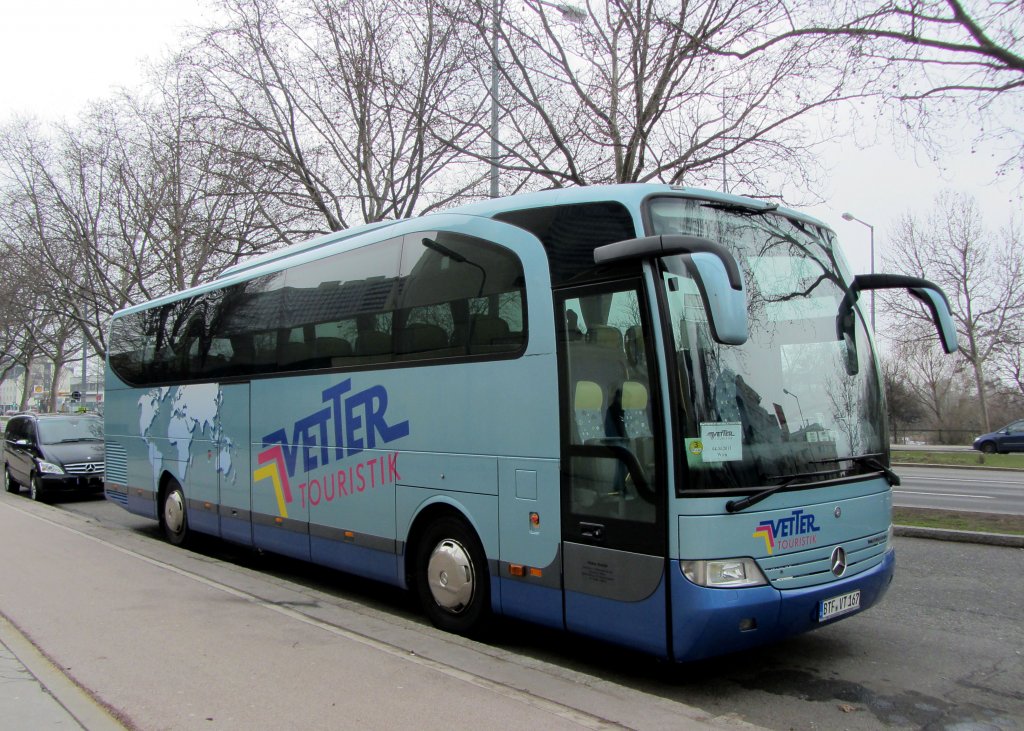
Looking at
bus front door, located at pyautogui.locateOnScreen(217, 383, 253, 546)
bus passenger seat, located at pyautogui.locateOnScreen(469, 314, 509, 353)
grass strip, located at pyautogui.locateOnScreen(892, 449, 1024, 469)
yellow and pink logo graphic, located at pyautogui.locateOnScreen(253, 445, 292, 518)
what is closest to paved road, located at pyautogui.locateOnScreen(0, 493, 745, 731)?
yellow and pink logo graphic, located at pyautogui.locateOnScreen(253, 445, 292, 518)

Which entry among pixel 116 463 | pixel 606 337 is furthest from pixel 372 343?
pixel 116 463

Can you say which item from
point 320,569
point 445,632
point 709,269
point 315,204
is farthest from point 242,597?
point 315,204

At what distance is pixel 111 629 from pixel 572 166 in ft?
29.5

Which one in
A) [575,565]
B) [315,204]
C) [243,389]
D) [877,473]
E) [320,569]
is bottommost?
[320,569]

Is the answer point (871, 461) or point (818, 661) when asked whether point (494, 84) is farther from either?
point (818, 661)

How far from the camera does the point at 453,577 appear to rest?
21.8ft

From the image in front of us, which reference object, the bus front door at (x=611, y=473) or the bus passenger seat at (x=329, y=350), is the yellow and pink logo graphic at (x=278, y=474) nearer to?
the bus passenger seat at (x=329, y=350)

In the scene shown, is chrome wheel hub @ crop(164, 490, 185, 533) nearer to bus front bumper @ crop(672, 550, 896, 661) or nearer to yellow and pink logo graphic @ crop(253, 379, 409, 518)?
yellow and pink logo graphic @ crop(253, 379, 409, 518)

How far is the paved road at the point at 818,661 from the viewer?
16.4ft

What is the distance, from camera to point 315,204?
19609mm

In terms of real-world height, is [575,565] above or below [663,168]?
below

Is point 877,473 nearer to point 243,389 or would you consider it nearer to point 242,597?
point 242,597

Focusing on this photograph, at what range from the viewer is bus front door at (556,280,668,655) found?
5.07 m

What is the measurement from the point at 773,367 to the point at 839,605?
166 centimetres
